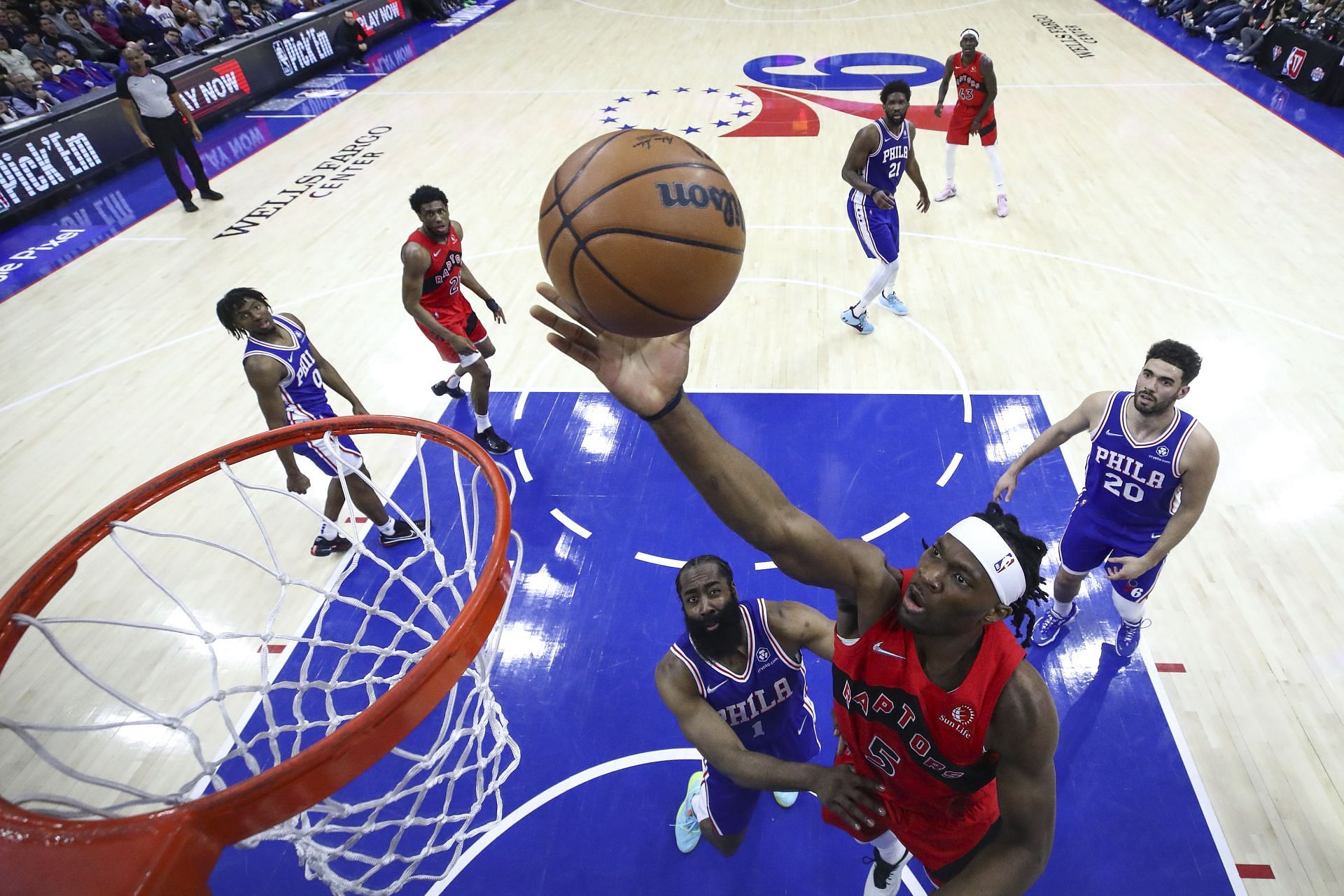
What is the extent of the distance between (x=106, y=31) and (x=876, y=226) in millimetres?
12714

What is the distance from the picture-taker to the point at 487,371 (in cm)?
497

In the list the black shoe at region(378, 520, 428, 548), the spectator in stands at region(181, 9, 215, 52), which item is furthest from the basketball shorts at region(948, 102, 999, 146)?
the spectator in stands at region(181, 9, 215, 52)

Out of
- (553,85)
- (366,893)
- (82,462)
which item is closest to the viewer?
(366,893)

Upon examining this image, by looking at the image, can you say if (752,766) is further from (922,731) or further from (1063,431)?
(1063,431)

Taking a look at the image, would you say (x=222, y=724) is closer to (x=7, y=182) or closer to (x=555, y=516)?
(x=555, y=516)

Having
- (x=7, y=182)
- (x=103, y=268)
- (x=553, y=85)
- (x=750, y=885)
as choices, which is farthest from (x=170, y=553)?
(x=553, y=85)

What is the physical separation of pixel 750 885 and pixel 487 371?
11.0 feet

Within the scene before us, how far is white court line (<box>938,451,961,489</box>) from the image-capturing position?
4.61 m

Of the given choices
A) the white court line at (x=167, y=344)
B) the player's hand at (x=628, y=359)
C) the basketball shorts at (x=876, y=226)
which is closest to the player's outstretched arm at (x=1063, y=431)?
the player's hand at (x=628, y=359)

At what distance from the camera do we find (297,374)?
3.92 metres

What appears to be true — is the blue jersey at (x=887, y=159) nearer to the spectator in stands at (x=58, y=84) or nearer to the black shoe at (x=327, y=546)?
the black shoe at (x=327, y=546)

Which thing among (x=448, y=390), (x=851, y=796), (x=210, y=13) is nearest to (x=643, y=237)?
(x=851, y=796)

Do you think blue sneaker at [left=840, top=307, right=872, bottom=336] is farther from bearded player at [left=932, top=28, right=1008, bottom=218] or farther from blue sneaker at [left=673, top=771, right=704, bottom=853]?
blue sneaker at [left=673, top=771, right=704, bottom=853]

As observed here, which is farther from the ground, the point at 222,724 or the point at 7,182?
the point at 7,182
